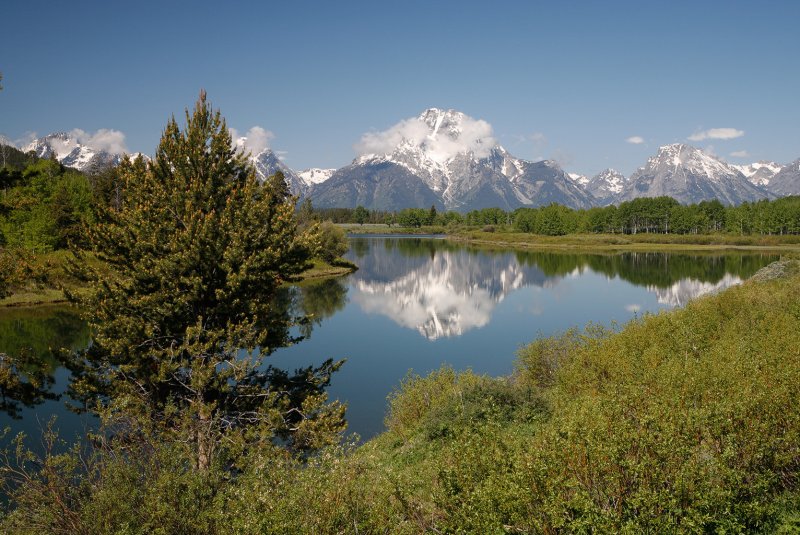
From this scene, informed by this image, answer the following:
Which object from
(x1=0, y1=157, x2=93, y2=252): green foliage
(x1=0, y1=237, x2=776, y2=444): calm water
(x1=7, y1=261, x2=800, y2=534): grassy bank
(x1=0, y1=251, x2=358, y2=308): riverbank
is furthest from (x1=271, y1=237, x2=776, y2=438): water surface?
(x1=0, y1=157, x2=93, y2=252): green foliage

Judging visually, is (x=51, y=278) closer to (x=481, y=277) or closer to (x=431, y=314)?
(x=431, y=314)

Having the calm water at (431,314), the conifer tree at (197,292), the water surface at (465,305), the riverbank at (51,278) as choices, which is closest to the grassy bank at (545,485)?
the conifer tree at (197,292)

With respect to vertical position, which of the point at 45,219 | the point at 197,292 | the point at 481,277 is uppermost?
the point at 45,219

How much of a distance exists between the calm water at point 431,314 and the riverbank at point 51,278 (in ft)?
9.27

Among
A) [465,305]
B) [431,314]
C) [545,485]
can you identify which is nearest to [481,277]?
[465,305]

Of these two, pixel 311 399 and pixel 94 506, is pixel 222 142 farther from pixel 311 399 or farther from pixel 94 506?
pixel 94 506

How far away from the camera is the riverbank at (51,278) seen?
1944 centimetres

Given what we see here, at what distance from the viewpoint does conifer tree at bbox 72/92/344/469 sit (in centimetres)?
2245

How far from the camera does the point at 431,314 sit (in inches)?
3029

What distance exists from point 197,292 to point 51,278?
47.6ft

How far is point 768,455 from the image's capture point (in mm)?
12297

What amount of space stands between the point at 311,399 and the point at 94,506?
1279 centimetres

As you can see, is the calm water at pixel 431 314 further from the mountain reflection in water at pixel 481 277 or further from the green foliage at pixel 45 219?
the green foliage at pixel 45 219

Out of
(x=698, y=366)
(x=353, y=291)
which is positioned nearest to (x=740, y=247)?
(x=353, y=291)
